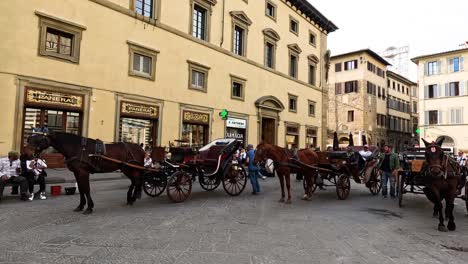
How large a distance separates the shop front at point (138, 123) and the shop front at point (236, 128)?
581cm

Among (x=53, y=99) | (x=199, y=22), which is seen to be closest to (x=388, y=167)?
(x=53, y=99)

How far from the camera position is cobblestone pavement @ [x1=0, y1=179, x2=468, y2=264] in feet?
14.9

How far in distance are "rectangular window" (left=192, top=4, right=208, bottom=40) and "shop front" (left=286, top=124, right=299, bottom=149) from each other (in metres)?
11.1

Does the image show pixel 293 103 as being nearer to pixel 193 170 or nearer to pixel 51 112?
pixel 51 112

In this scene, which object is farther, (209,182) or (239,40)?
(239,40)

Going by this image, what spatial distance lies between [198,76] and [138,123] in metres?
5.12

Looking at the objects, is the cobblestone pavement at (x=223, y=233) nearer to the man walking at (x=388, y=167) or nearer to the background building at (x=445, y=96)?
the man walking at (x=388, y=167)

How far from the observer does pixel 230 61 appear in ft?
73.6

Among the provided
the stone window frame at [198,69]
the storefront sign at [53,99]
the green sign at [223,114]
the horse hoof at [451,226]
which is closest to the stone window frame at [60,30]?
the storefront sign at [53,99]

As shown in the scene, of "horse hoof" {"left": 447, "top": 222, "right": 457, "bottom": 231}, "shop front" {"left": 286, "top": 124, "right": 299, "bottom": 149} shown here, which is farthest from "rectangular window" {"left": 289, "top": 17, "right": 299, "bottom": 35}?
"horse hoof" {"left": 447, "top": 222, "right": 457, "bottom": 231}

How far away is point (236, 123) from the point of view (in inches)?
893

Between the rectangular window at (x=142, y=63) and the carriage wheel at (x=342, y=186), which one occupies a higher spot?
the rectangular window at (x=142, y=63)

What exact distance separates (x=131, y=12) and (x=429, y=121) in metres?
39.1

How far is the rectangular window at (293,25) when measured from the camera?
95.4 ft
